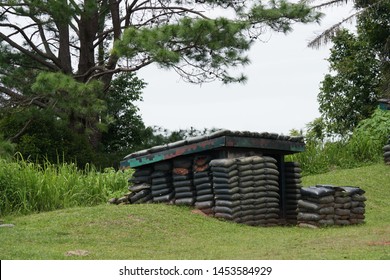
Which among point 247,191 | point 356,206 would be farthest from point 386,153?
point 247,191

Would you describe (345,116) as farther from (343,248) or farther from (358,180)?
(343,248)

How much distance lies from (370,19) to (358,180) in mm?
9941

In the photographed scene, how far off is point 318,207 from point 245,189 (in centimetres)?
129

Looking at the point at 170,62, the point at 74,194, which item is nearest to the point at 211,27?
the point at 170,62

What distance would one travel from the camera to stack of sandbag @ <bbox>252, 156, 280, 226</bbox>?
13477mm

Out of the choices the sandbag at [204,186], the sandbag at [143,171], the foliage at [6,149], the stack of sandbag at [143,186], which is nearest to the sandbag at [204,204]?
the sandbag at [204,186]

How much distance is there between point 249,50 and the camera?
22.1 m

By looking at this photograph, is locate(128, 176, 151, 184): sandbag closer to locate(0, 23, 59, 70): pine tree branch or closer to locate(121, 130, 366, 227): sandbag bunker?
locate(121, 130, 366, 227): sandbag bunker

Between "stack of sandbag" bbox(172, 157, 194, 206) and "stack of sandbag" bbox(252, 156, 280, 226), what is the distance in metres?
1.17

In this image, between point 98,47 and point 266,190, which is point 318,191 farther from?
point 98,47

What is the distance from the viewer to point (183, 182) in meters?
13.7

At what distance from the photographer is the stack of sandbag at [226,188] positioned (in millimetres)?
12992

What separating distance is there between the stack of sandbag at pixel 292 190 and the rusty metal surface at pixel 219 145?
35 centimetres

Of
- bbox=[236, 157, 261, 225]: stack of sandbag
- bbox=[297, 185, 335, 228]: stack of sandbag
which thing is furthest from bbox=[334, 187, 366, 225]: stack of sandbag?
bbox=[236, 157, 261, 225]: stack of sandbag
